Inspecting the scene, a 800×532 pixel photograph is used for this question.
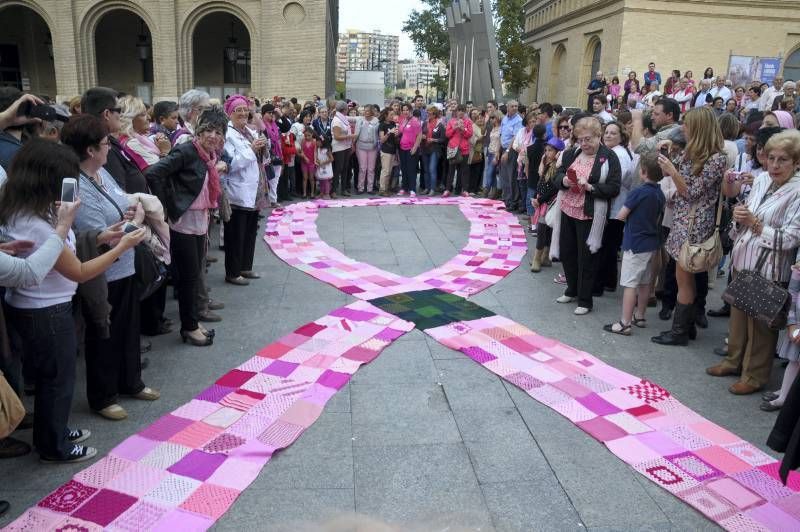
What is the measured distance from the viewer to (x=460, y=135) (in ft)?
39.8

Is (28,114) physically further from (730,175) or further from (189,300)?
(730,175)

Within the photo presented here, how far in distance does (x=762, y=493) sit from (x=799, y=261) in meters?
1.49

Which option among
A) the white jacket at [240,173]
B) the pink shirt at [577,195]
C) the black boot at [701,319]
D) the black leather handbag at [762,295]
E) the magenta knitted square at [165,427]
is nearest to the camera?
the magenta knitted square at [165,427]

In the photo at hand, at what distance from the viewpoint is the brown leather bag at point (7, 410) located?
8.35ft

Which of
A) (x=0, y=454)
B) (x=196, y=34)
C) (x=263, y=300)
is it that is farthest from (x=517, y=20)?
(x=0, y=454)

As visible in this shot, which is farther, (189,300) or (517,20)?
(517,20)

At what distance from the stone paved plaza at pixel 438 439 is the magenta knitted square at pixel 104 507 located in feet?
0.94

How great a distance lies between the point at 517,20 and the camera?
43844 mm

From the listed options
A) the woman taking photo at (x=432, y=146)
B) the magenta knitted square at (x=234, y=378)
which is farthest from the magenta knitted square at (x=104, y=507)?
the woman taking photo at (x=432, y=146)

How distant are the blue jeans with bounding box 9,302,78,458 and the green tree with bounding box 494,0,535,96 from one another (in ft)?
129

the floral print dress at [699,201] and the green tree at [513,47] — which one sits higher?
the green tree at [513,47]

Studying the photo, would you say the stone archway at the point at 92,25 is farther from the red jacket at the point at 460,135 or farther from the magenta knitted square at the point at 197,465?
the magenta knitted square at the point at 197,465

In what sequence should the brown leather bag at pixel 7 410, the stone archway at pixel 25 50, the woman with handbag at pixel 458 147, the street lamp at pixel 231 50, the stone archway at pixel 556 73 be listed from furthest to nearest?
the stone archway at pixel 556 73
the street lamp at pixel 231 50
the stone archway at pixel 25 50
the woman with handbag at pixel 458 147
the brown leather bag at pixel 7 410

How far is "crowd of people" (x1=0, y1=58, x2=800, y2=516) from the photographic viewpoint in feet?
9.94
